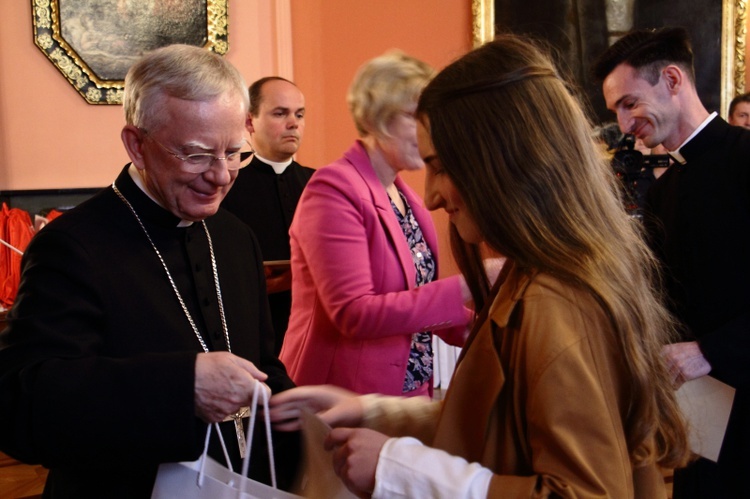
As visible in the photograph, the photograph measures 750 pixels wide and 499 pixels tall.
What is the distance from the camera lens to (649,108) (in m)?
2.69

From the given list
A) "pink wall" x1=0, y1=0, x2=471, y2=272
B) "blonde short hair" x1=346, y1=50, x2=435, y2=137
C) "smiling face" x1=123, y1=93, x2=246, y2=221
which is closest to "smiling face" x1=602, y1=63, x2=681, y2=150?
"blonde short hair" x1=346, y1=50, x2=435, y2=137

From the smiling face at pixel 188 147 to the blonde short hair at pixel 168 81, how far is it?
16 millimetres

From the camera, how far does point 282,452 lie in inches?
70.4

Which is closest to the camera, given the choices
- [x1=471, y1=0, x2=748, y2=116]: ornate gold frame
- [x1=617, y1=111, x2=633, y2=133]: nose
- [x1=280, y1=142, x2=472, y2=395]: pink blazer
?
[x1=280, y1=142, x2=472, y2=395]: pink blazer

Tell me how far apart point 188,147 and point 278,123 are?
2.47 m

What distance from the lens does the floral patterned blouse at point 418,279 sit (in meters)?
2.37

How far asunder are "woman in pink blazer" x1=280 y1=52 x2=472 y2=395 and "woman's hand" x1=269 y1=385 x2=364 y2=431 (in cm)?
54

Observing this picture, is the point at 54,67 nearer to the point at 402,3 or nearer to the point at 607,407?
the point at 402,3

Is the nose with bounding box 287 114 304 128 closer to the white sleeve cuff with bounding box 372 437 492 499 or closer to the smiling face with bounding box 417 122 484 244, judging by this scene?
the smiling face with bounding box 417 122 484 244

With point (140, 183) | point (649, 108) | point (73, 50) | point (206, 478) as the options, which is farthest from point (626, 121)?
point (73, 50)

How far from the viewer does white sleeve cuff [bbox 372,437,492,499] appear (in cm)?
113

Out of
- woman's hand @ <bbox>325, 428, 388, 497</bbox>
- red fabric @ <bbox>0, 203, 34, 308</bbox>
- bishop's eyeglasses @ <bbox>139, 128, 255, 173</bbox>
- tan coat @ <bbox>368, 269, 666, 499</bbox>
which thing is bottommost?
red fabric @ <bbox>0, 203, 34, 308</bbox>

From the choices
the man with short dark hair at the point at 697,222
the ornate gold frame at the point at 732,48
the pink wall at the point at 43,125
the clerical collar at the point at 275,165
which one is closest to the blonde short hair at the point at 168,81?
the man with short dark hair at the point at 697,222

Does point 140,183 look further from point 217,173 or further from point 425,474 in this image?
point 425,474
